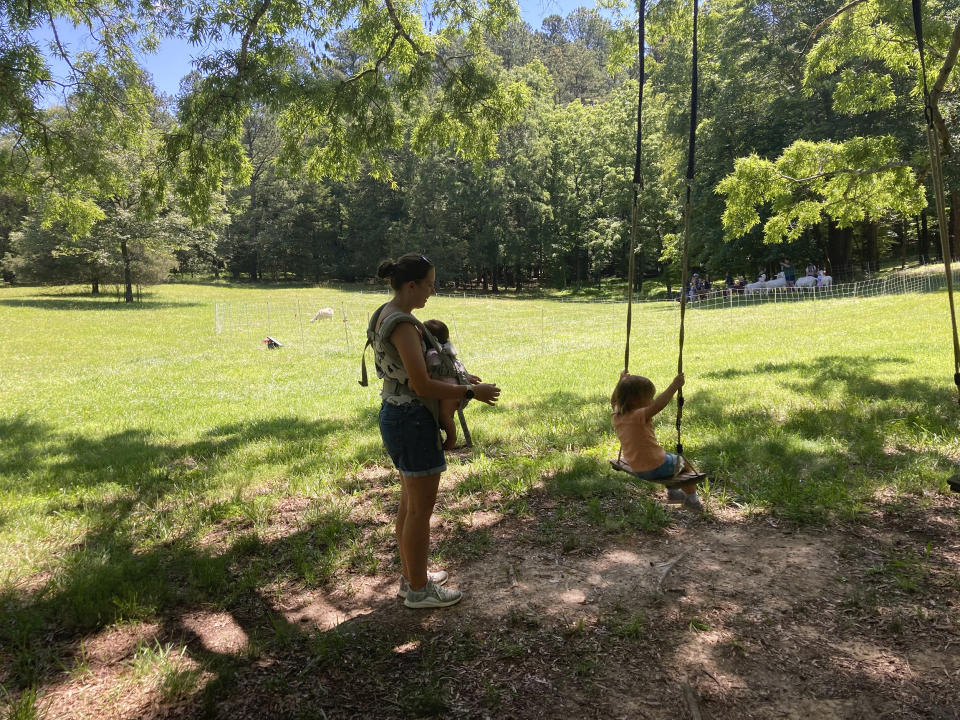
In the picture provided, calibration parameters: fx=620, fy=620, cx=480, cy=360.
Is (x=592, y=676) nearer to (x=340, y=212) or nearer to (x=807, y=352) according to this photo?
(x=807, y=352)

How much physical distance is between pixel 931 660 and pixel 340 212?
64.8 metres

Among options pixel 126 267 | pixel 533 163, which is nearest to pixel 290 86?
pixel 126 267

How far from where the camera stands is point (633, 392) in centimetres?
439

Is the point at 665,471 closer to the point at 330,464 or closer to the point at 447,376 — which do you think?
the point at 447,376

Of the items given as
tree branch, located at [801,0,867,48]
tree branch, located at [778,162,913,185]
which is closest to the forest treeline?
tree branch, located at [778,162,913,185]

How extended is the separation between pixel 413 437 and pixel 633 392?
182cm

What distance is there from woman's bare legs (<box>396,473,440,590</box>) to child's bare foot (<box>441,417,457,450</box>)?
0.56 ft

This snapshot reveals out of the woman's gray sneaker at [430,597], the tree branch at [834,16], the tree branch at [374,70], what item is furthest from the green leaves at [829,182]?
the woman's gray sneaker at [430,597]

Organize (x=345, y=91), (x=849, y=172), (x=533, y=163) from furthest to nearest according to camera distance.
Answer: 1. (x=533, y=163)
2. (x=849, y=172)
3. (x=345, y=91)

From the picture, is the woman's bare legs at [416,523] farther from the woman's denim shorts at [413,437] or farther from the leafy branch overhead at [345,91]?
the leafy branch overhead at [345,91]

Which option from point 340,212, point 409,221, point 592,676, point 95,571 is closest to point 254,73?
point 95,571

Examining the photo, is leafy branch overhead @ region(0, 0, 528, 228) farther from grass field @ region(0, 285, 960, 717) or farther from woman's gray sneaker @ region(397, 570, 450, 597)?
woman's gray sneaker @ region(397, 570, 450, 597)

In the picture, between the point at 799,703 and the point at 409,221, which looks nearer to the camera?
the point at 799,703

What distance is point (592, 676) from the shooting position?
305cm
